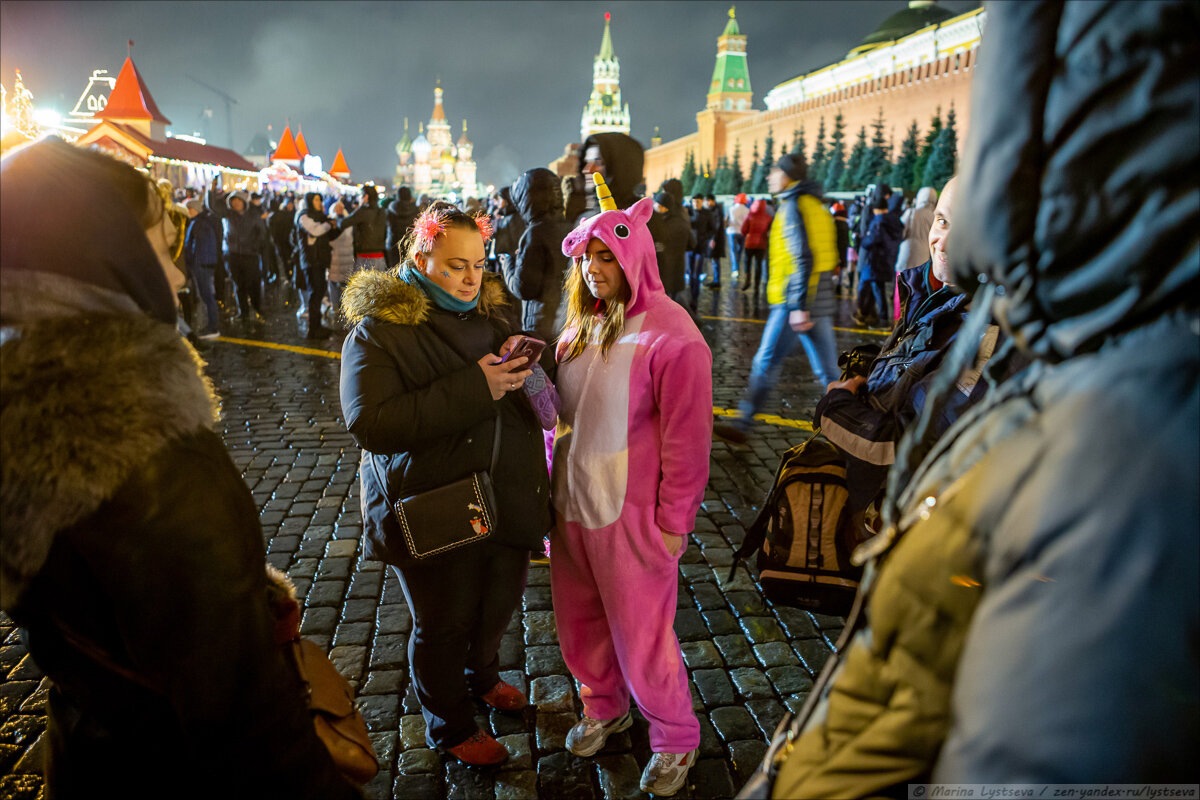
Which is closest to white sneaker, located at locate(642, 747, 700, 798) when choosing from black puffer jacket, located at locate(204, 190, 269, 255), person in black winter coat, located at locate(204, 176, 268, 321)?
person in black winter coat, located at locate(204, 176, 268, 321)

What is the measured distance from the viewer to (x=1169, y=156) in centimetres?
55

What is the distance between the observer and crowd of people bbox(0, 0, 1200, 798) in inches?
22.1

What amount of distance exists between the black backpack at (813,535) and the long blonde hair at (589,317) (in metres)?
0.81

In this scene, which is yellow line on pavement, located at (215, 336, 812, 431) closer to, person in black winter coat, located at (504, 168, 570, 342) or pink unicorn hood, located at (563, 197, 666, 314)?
person in black winter coat, located at (504, 168, 570, 342)

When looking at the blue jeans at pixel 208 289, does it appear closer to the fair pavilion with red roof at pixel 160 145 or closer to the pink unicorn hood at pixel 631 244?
the pink unicorn hood at pixel 631 244

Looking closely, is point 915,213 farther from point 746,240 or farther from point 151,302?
point 151,302

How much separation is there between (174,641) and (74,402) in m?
0.36

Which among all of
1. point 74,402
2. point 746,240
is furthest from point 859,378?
point 746,240

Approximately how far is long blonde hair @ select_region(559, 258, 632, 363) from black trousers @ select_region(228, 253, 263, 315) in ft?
32.9

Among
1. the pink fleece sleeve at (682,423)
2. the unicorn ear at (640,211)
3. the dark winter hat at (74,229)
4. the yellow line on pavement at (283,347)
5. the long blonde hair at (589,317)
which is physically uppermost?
the unicorn ear at (640,211)

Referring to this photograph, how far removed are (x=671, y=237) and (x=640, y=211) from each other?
6096 millimetres

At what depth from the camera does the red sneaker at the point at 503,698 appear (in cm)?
272

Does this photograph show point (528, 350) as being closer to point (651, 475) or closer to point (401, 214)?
point (651, 475)

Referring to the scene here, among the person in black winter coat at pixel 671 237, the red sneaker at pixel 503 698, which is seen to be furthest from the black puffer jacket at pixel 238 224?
the red sneaker at pixel 503 698
